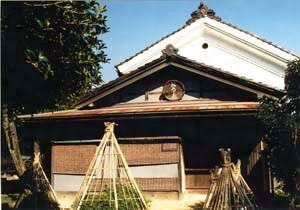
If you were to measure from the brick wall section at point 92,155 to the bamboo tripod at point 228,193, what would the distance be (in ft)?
9.00

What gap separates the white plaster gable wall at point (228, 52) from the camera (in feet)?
71.4

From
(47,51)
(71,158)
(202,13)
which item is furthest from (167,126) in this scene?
(202,13)

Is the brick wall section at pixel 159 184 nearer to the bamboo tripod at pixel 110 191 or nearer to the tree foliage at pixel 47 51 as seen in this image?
the bamboo tripod at pixel 110 191

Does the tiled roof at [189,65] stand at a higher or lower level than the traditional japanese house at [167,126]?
higher

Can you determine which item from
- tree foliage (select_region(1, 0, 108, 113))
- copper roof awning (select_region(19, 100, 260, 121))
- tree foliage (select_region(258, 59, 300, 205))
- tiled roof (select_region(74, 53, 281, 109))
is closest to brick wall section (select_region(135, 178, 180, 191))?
copper roof awning (select_region(19, 100, 260, 121))

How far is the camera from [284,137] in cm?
1109

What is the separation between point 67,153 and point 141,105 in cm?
341

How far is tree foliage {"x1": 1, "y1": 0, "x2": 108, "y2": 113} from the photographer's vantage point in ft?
28.4

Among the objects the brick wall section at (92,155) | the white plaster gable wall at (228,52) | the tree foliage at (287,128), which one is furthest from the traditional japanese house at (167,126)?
the white plaster gable wall at (228,52)

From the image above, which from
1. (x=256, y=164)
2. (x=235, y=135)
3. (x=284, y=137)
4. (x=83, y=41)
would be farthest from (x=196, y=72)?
(x=83, y=41)

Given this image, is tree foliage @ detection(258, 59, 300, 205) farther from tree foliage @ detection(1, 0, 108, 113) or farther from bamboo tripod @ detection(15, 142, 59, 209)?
bamboo tripod @ detection(15, 142, 59, 209)

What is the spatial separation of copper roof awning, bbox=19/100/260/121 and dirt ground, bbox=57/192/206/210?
2.87 m

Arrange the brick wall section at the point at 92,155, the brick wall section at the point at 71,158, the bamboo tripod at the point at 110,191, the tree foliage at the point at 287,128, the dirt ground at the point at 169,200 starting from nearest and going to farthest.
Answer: the tree foliage at the point at 287,128, the bamboo tripod at the point at 110,191, the dirt ground at the point at 169,200, the brick wall section at the point at 92,155, the brick wall section at the point at 71,158

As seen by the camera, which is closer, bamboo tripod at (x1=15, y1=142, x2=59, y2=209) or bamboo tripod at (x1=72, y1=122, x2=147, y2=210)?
bamboo tripod at (x1=72, y1=122, x2=147, y2=210)
